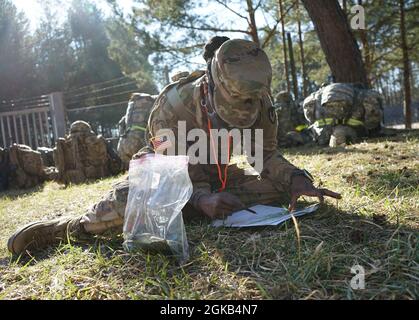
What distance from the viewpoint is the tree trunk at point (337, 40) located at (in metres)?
5.43

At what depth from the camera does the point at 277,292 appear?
41.5 inches

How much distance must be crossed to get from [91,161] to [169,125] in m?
3.91

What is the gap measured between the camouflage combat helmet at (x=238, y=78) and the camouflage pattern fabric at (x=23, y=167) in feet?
15.5

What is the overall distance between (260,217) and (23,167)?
496 centimetres

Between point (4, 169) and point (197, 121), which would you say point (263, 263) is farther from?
point (4, 169)

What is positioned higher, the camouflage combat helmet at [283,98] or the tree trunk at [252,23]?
the tree trunk at [252,23]

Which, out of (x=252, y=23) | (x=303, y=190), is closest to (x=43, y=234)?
(x=303, y=190)

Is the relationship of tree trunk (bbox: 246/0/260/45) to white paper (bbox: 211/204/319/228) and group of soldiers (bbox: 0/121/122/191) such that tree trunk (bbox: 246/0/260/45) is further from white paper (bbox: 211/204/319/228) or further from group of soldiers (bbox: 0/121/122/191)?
white paper (bbox: 211/204/319/228)

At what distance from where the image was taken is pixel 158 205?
1416 mm

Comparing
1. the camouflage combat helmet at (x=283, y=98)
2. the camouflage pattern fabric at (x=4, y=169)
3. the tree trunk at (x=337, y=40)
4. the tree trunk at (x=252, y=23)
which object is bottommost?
the camouflage pattern fabric at (x=4, y=169)

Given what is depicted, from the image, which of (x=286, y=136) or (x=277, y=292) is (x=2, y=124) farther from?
(x=277, y=292)

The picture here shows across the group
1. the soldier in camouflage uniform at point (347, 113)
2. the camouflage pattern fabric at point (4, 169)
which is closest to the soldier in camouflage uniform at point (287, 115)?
the soldier in camouflage uniform at point (347, 113)

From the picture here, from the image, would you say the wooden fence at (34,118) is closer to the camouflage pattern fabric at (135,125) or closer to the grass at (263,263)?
the camouflage pattern fabric at (135,125)

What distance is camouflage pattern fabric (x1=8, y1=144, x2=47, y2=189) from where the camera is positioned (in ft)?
18.5
